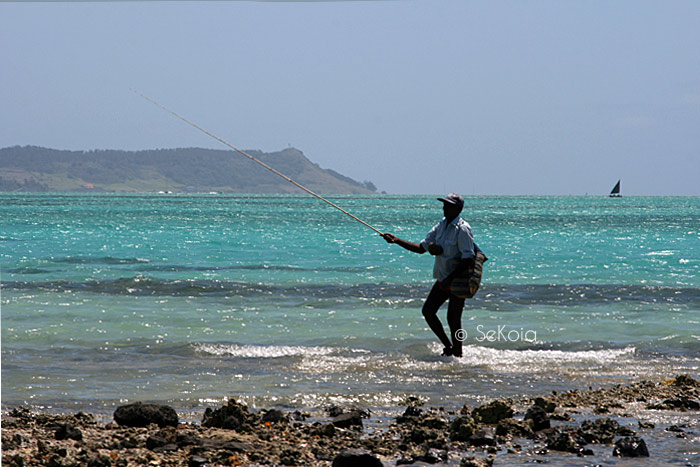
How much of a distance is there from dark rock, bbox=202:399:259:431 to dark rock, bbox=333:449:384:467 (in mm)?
1037

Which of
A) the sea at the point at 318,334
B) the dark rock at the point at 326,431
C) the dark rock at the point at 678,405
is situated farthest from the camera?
Answer: the sea at the point at 318,334

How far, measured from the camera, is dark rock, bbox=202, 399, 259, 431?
5.54m

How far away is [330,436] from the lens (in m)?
5.40

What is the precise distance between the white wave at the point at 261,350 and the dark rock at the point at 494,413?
133 inches

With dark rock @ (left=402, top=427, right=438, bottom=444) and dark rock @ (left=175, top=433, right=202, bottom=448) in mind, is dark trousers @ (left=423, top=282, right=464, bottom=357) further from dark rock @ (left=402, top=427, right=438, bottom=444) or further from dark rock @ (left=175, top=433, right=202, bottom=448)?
dark rock @ (left=175, top=433, right=202, bottom=448)

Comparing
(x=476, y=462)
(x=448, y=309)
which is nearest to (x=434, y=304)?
(x=448, y=309)

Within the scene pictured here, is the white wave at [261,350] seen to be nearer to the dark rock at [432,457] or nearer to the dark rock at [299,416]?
the dark rock at [299,416]

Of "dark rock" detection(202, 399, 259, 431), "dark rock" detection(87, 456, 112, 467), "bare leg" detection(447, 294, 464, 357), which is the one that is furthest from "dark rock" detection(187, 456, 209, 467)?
"bare leg" detection(447, 294, 464, 357)

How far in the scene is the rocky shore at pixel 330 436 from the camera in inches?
191

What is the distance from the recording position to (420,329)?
10828 mm

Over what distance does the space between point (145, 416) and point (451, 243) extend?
150 inches

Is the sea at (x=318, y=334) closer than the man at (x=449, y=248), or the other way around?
the sea at (x=318, y=334)

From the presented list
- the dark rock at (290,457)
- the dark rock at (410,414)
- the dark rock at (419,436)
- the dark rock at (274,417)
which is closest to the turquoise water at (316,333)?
the dark rock at (410,414)

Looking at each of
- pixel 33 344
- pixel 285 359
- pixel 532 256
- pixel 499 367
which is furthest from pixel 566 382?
pixel 532 256
